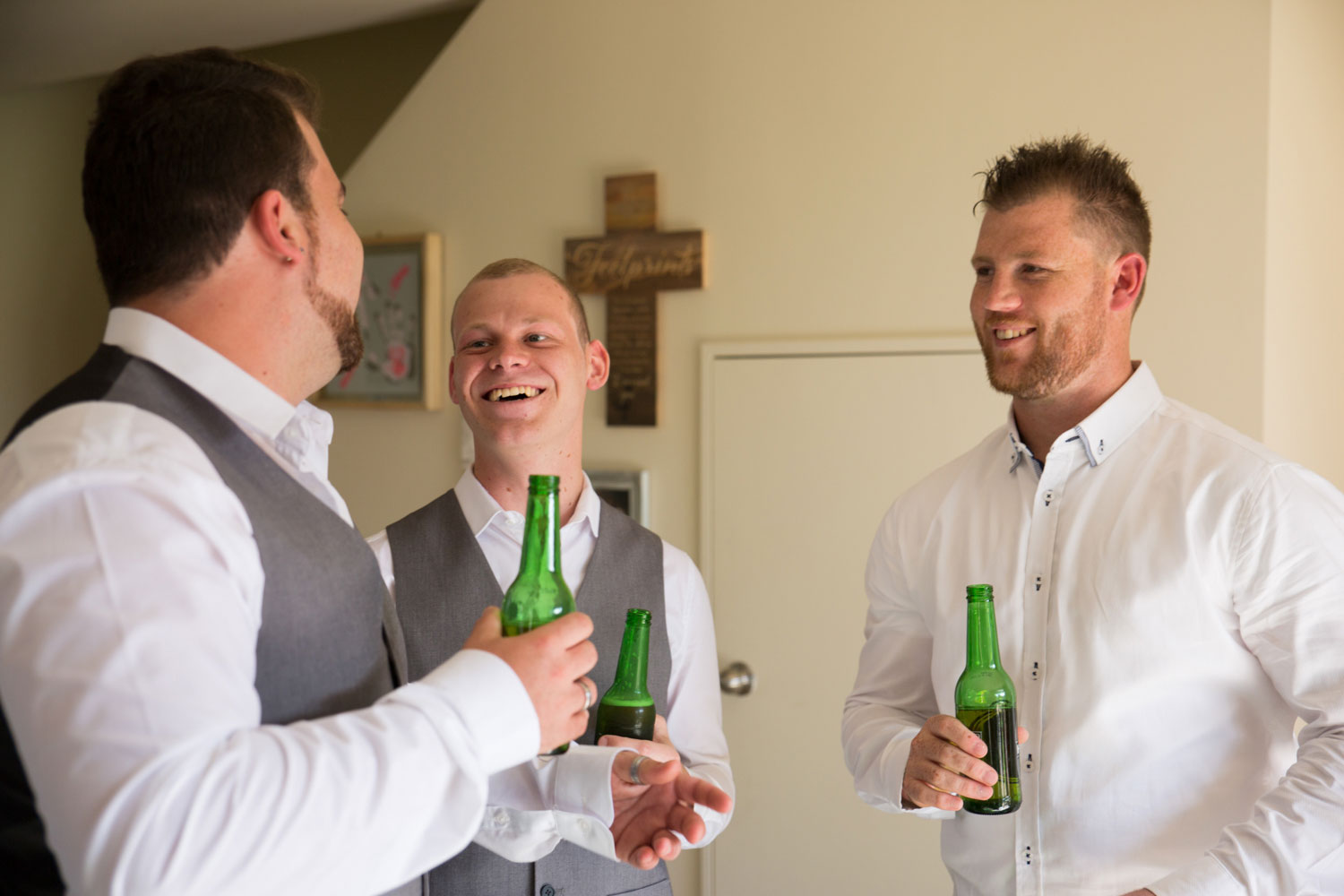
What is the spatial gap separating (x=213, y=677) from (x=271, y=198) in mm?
486

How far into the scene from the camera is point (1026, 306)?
65.7 inches

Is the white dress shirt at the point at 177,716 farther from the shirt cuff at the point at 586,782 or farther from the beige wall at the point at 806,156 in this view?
the beige wall at the point at 806,156

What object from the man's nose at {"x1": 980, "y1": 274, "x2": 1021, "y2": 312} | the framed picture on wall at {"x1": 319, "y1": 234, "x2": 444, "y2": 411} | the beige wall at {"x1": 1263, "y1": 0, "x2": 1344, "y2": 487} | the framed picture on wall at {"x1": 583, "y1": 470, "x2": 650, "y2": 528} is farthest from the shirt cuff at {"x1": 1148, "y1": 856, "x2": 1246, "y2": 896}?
the framed picture on wall at {"x1": 319, "y1": 234, "x2": 444, "y2": 411}

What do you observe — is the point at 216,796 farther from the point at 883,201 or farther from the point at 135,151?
the point at 883,201

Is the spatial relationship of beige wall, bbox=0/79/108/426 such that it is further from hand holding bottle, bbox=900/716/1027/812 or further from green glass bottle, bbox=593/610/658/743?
hand holding bottle, bbox=900/716/1027/812

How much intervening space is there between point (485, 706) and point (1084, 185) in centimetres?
130

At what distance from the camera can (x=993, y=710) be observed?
4.65 feet

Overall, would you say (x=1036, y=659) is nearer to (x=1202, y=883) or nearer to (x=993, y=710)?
(x=993, y=710)

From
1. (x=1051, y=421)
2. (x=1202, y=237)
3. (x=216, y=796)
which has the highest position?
(x=1202, y=237)

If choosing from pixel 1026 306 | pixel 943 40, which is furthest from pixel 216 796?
pixel 943 40

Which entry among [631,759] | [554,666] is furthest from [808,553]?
[554,666]

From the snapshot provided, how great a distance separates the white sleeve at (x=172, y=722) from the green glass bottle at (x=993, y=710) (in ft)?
2.42

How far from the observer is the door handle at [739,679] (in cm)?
286

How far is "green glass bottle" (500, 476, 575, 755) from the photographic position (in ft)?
3.53
